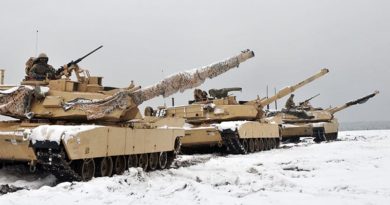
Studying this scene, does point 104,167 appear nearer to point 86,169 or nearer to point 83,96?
point 86,169

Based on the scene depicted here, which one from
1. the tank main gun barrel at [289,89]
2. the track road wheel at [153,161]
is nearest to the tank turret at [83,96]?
the track road wheel at [153,161]

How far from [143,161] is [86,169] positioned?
2799mm

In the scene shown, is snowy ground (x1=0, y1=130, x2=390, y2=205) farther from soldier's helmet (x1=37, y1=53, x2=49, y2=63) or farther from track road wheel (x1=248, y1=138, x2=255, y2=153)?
track road wheel (x1=248, y1=138, x2=255, y2=153)

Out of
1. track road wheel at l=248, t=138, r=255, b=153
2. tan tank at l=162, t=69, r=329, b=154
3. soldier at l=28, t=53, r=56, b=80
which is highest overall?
soldier at l=28, t=53, r=56, b=80

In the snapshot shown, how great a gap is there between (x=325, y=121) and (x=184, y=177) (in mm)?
24657

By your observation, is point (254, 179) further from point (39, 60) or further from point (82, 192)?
point (39, 60)

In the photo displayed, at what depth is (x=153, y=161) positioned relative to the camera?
1436 cm

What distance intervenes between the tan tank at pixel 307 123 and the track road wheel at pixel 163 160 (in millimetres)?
15637

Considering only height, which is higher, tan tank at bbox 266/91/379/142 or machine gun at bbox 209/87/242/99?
machine gun at bbox 209/87/242/99

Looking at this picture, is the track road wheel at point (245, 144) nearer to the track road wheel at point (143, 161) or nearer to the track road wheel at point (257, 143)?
the track road wheel at point (257, 143)

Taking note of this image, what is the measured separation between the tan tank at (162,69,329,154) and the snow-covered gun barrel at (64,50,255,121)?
253 inches

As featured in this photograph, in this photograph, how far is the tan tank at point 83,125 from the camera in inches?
392

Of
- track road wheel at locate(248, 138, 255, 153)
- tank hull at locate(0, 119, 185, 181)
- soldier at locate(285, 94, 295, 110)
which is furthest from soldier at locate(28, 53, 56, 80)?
soldier at locate(285, 94, 295, 110)

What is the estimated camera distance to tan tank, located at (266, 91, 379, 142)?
103ft
